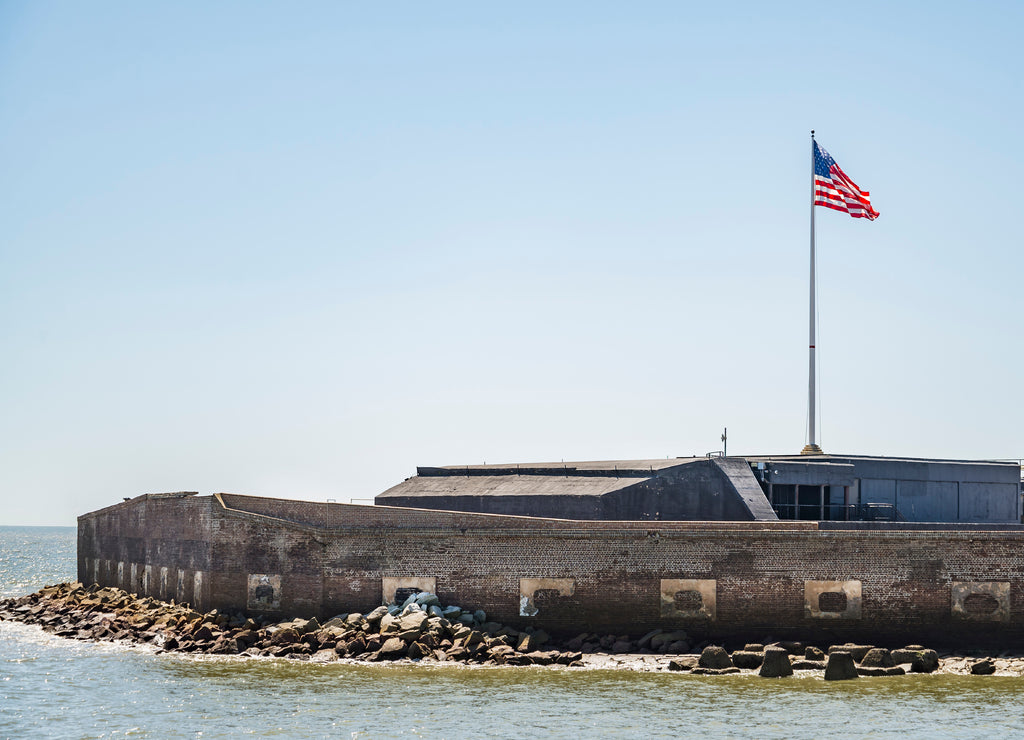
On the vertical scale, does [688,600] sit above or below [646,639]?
above

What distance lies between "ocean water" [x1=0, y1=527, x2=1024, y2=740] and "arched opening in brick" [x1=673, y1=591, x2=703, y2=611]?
2.97 meters

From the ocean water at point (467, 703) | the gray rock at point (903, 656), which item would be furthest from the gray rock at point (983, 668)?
the gray rock at point (903, 656)

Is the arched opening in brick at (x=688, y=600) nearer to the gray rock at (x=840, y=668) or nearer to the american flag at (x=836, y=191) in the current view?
the gray rock at (x=840, y=668)

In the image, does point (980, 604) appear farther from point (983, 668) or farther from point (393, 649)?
point (393, 649)

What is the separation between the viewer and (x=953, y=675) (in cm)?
3022

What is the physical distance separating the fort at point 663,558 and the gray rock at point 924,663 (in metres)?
1.63

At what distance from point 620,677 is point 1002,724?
27.7 feet

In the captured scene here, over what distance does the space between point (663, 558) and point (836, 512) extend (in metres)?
7.57

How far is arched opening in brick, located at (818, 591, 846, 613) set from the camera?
32.3m

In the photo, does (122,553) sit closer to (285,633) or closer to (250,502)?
(250,502)

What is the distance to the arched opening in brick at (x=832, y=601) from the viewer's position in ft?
106

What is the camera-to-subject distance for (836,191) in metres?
40.9

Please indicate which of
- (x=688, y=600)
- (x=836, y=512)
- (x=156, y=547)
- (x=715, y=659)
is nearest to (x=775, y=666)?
(x=715, y=659)

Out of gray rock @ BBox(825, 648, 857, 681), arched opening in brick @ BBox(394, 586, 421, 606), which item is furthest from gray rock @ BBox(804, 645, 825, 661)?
arched opening in brick @ BBox(394, 586, 421, 606)
